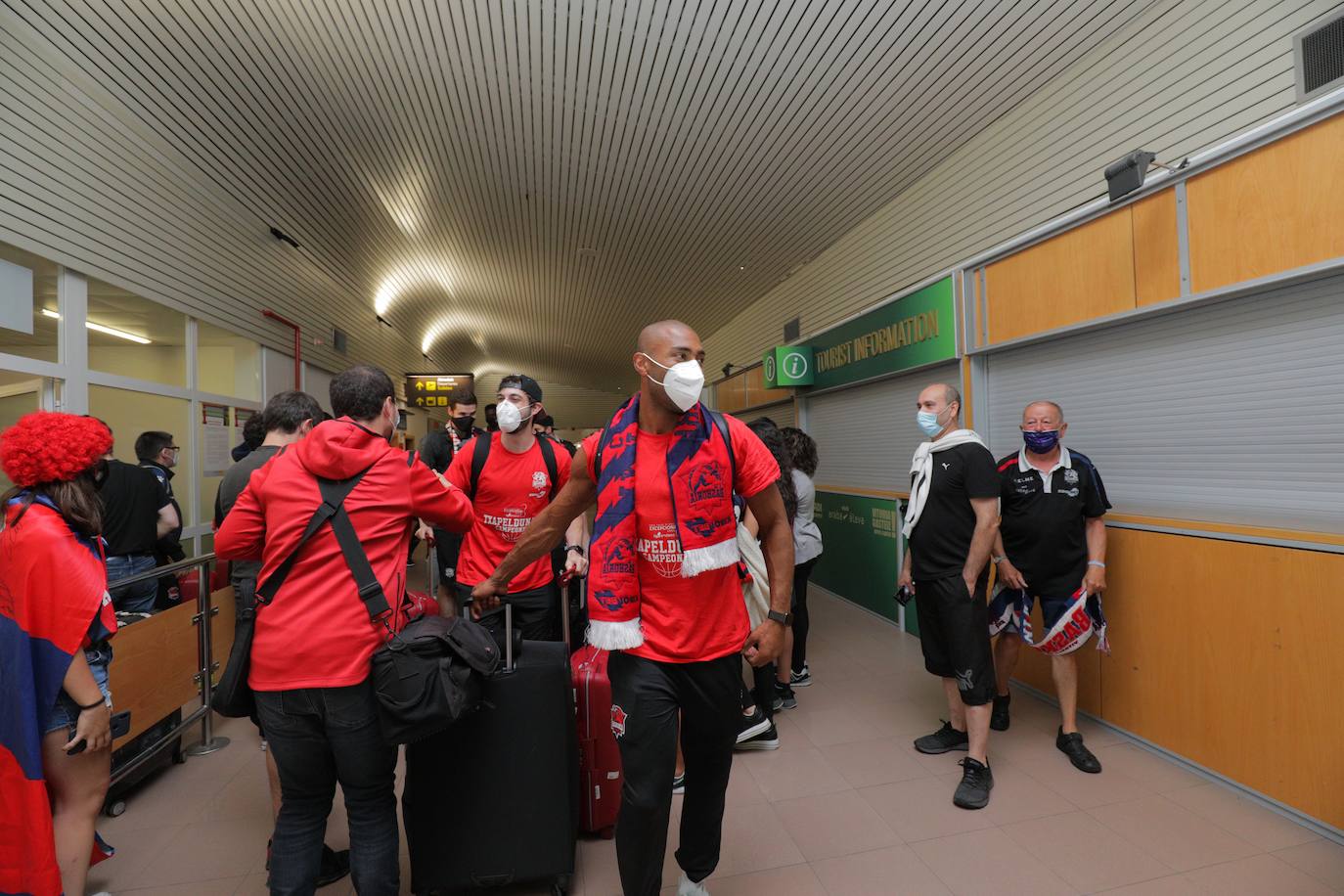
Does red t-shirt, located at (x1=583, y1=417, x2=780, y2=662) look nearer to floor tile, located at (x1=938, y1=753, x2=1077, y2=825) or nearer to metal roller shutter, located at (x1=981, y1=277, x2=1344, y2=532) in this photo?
floor tile, located at (x1=938, y1=753, x2=1077, y2=825)

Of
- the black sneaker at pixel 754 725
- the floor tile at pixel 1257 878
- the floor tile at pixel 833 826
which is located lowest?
the floor tile at pixel 833 826

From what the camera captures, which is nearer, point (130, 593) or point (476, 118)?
point (130, 593)

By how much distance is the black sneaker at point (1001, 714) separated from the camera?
3375mm

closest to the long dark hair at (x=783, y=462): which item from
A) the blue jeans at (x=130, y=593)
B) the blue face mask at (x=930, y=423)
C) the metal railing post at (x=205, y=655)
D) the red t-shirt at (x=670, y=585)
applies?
the blue face mask at (x=930, y=423)

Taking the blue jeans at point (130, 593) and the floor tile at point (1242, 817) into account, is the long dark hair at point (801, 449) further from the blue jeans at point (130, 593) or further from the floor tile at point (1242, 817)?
the blue jeans at point (130, 593)

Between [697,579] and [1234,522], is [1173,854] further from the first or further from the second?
[697,579]

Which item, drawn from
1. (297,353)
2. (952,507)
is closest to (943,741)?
(952,507)

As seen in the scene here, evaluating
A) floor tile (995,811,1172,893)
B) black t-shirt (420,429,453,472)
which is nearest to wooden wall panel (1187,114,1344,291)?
floor tile (995,811,1172,893)

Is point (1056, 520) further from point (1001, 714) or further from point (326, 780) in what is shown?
point (326, 780)

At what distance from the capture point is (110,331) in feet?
14.9

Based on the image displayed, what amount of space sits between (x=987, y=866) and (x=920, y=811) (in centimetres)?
39

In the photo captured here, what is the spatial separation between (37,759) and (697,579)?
77.2 inches

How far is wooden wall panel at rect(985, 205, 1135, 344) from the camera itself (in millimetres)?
3199

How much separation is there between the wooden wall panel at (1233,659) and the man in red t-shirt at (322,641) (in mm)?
3367
